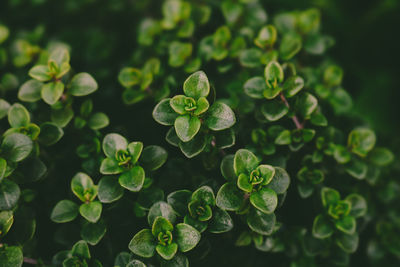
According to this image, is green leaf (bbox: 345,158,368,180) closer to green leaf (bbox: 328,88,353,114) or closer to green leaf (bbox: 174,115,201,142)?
green leaf (bbox: 328,88,353,114)

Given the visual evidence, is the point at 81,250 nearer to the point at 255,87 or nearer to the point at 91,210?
the point at 91,210

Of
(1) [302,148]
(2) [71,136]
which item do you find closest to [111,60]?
(2) [71,136]

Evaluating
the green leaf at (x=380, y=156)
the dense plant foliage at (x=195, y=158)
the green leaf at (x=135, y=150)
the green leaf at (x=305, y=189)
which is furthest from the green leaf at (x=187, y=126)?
the green leaf at (x=380, y=156)

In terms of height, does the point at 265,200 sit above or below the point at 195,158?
above

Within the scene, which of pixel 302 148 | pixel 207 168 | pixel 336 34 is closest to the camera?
pixel 207 168

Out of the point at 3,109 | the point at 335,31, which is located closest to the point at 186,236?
the point at 3,109

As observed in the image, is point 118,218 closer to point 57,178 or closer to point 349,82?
point 57,178
